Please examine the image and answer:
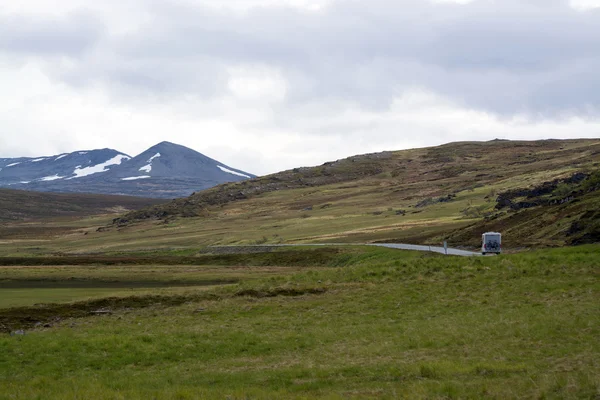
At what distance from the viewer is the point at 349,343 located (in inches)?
844

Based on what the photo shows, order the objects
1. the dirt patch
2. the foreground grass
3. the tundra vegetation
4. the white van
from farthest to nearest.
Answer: the white van < the dirt patch < the tundra vegetation < the foreground grass

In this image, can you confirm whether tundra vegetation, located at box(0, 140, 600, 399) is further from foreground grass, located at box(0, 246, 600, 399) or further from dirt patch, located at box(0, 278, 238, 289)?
dirt patch, located at box(0, 278, 238, 289)

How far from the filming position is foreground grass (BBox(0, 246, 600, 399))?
15287 millimetres

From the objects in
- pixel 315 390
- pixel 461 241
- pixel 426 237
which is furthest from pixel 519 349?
pixel 426 237

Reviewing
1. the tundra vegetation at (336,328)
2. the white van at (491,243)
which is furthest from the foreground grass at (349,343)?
the white van at (491,243)

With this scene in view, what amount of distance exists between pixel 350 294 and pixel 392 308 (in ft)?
14.8

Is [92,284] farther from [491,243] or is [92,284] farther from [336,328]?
[491,243]

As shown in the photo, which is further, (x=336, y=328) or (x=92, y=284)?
(x=92, y=284)

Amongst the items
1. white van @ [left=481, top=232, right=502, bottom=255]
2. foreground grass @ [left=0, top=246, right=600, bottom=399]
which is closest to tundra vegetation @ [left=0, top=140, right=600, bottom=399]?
foreground grass @ [left=0, top=246, right=600, bottom=399]

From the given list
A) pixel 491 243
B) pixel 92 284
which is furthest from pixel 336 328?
pixel 491 243

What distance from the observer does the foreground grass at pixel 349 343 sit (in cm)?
1529

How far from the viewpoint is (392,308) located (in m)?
28.5

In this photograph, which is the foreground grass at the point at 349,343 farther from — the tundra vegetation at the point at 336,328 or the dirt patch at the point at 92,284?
the dirt patch at the point at 92,284

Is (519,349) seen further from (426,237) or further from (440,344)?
(426,237)
